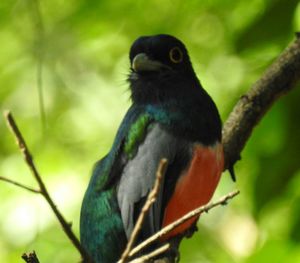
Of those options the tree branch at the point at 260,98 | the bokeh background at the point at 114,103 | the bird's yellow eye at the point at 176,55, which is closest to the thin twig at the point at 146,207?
the bokeh background at the point at 114,103

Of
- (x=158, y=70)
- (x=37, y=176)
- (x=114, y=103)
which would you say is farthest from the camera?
(x=114, y=103)

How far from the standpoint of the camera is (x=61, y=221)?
2.04 m

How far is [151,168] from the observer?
14.1 feet

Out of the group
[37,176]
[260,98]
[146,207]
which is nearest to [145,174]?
[260,98]

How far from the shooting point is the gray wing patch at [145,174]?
13.9ft

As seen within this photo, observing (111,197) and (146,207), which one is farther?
(111,197)

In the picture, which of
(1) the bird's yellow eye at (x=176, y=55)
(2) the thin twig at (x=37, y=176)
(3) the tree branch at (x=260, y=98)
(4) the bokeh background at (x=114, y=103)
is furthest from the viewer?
(1) the bird's yellow eye at (x=176, y=55)

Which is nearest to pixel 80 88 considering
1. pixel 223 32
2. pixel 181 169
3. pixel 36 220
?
pixel 36 220

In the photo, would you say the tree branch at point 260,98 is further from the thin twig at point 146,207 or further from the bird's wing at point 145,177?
the thin twig at point 146,207

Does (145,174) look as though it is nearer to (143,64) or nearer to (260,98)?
(143,64)

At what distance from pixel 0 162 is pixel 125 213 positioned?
3699 mm

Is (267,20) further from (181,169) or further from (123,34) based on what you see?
(123,34)

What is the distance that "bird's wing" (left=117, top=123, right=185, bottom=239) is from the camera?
Answer: 423 cm

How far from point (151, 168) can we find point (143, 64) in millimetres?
785
